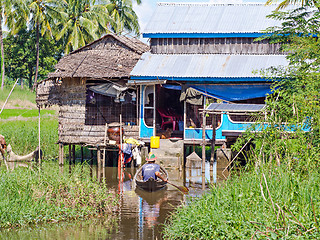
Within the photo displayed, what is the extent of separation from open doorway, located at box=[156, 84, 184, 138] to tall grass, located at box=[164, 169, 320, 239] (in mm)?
10270

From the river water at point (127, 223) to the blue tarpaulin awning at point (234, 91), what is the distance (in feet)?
11.6

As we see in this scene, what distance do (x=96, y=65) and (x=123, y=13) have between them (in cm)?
1840

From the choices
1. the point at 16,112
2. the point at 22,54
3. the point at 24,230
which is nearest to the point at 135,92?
the point at 24,230

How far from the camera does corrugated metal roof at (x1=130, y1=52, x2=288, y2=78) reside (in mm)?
18250

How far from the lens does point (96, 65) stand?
790 inches

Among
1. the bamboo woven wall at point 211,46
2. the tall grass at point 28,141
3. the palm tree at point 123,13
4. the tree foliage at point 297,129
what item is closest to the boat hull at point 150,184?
the tree foliage at point 297,129

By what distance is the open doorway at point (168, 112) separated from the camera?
19.9m

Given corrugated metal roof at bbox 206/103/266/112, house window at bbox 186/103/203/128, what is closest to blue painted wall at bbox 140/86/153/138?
house window at bbox 186/103/203/128

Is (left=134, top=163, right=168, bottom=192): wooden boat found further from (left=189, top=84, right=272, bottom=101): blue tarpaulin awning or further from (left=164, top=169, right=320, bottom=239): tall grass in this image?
(left=164, top=169, right=320, bottom=239): tall grass

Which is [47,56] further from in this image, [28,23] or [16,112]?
[16,112]

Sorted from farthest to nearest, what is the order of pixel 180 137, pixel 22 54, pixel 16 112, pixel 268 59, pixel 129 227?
1. pixel 22 54
2. pixel 16 112
3. pixel 180 137
4. pixel 268 59
5. pixel 129 227

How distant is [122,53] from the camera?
21.0 m

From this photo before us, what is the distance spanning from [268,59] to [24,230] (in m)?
11.8

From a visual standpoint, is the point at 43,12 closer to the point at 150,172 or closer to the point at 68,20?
the point at 68,20
